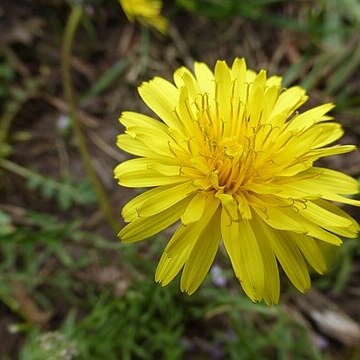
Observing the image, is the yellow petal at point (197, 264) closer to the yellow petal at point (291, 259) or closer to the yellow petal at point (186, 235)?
the yellow petal at point (186, 235)

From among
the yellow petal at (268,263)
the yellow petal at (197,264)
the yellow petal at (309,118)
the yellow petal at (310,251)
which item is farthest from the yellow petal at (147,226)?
the yellow petal at (309,118)

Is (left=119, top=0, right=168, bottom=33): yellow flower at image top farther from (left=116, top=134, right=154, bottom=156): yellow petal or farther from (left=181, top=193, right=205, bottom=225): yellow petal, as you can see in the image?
(left=181, top=193, right=205, bottom=225): yellow petal

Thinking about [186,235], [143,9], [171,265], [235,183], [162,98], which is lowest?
[171,265]

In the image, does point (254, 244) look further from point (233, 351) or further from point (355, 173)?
point (355, 173)

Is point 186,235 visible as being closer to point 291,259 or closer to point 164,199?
point 164,199

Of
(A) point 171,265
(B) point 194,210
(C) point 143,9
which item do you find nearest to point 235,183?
(B) point 194,210

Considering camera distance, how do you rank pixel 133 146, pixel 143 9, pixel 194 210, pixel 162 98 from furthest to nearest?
pixel 143 9 < pixel 162 98 < pixel 133 146 < pixel 194 210

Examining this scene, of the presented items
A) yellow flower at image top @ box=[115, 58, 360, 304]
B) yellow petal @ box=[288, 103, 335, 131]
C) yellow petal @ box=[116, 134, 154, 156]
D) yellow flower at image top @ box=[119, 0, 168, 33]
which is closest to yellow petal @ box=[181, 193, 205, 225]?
yellow flower at image top @ box=[115, 58, 360, 304]

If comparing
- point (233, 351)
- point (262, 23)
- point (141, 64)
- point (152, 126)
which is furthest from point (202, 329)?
A: point (262, 23)

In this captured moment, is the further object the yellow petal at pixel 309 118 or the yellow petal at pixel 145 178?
the yellow petal at pixel 309 118
